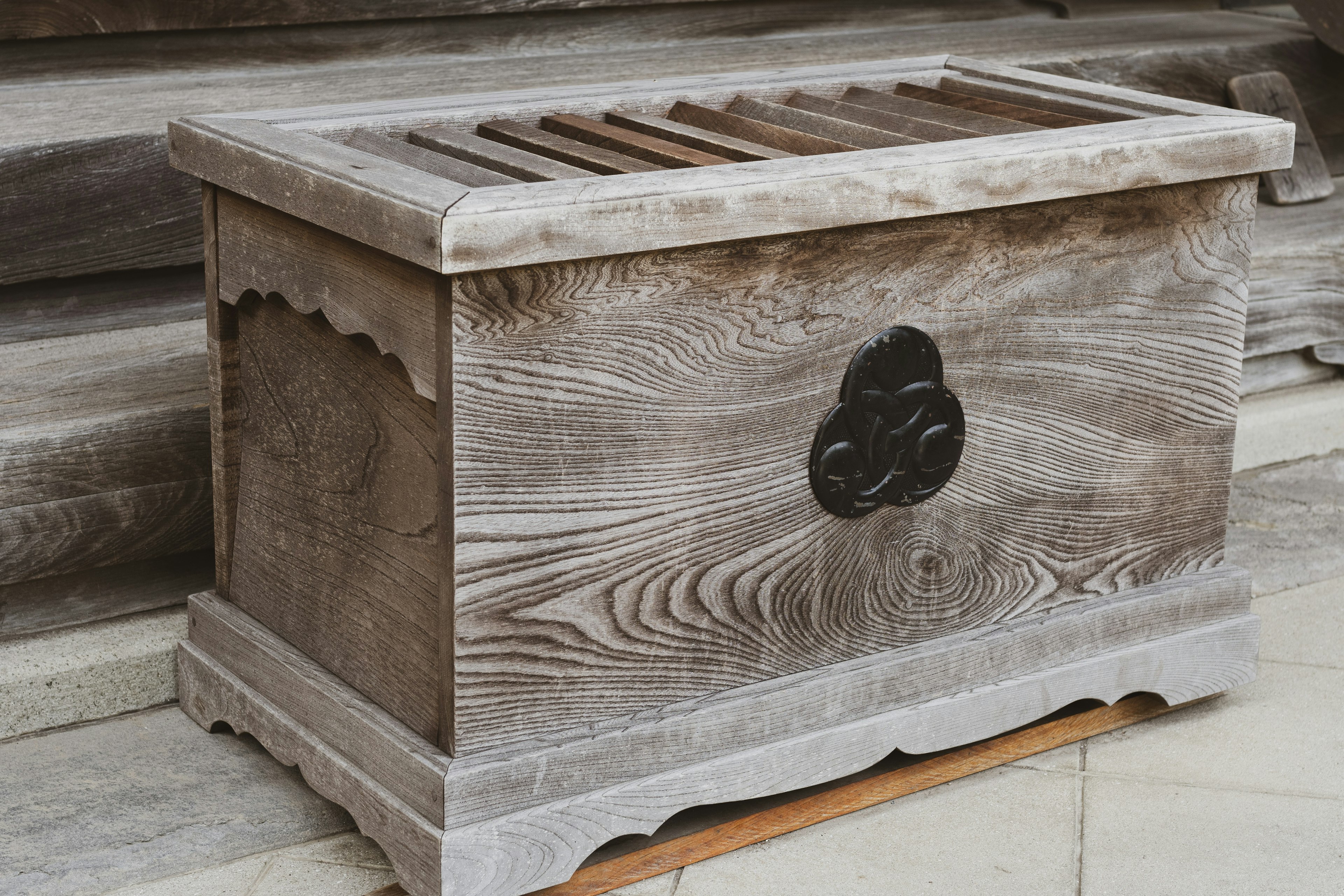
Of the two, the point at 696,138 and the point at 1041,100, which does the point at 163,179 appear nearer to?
the point at 696,138

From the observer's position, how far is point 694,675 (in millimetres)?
1628

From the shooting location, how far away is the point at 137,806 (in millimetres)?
1740

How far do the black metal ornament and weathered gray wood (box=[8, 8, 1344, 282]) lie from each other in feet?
1.85

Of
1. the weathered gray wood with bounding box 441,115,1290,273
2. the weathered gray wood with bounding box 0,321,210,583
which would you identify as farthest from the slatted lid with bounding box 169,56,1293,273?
the weathered gray wood with bounding box 0,321,210,583

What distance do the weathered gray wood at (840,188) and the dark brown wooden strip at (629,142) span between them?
9 centimetres

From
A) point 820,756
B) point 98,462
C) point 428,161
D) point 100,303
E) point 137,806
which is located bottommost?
point 137,806

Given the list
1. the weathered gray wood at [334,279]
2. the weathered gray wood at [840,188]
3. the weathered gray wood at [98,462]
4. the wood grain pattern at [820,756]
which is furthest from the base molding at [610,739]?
the weathered gray wood at [840,188]

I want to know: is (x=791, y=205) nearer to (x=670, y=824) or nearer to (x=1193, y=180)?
(x=1193, y=180)

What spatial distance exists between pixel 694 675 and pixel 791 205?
0.52 m

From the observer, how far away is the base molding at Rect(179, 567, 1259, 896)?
1.50 meters

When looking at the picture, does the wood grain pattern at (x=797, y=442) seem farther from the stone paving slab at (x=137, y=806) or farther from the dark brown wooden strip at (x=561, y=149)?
the stone paving slab at (x=137, y=806)

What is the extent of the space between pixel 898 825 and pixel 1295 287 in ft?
5.49

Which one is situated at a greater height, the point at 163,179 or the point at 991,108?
the point at 991,108

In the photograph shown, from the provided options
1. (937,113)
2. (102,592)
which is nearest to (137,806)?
(102,592)
